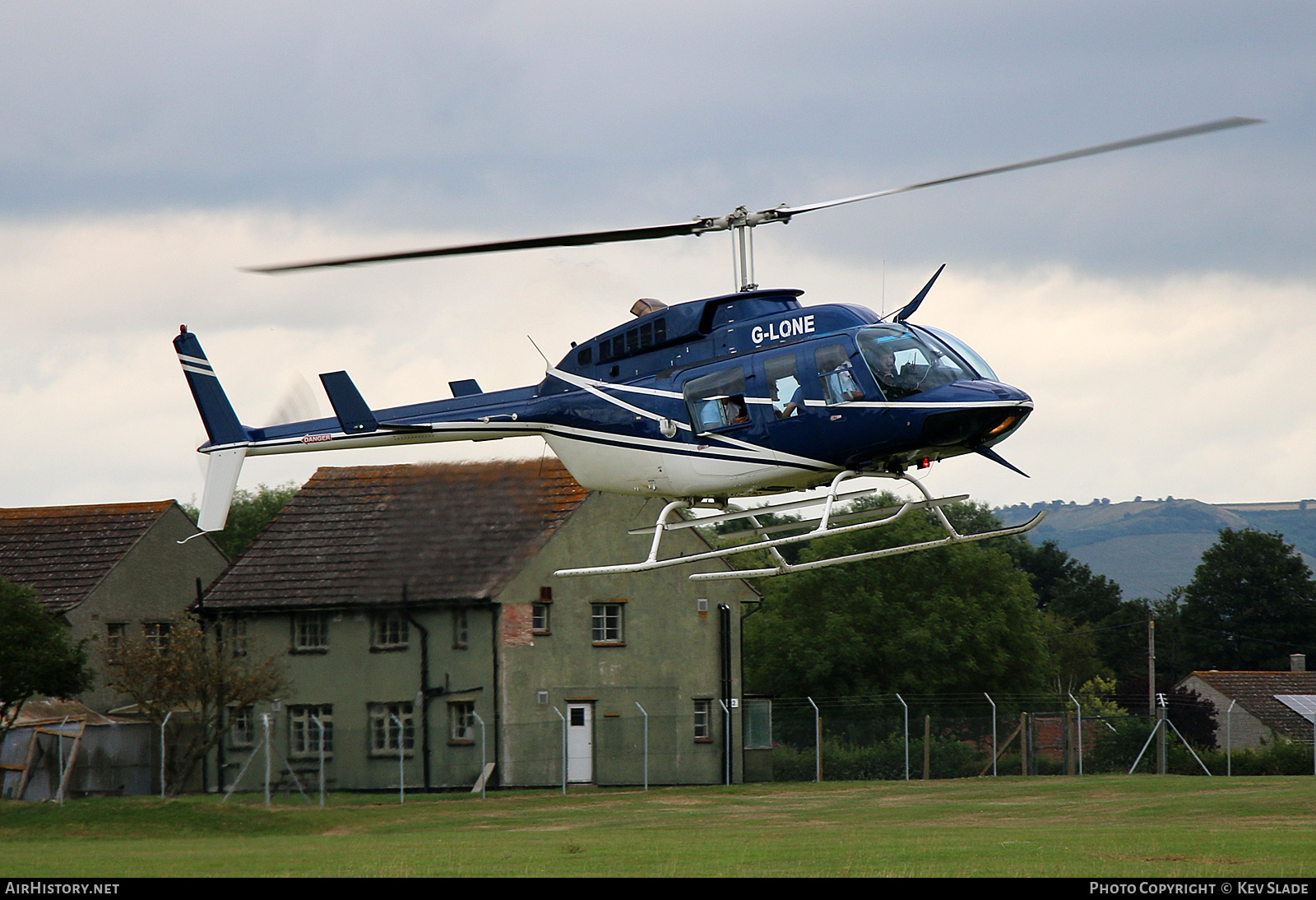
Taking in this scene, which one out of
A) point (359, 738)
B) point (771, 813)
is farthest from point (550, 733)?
point (771, 813)

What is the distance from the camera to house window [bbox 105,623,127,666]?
40.9 metres

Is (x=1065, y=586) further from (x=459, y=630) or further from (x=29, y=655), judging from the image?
(x=29, y=655)

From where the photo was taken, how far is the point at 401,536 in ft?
123

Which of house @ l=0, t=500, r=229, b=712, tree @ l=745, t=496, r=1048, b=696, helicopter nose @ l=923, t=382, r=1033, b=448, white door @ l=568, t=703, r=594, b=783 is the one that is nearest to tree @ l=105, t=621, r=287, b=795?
house @ l=0, t=500, r=229, b=712

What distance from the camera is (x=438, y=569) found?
38.1m

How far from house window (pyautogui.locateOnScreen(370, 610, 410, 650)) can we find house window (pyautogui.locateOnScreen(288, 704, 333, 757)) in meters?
2.33

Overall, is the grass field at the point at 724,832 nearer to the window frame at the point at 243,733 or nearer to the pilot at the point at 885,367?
the window frame at the point at 243,733

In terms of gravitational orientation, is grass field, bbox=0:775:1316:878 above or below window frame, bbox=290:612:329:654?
below

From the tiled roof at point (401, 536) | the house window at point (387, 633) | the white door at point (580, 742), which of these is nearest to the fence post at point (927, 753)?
the white door at point (580, 742)

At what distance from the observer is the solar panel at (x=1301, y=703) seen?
62.7 meters

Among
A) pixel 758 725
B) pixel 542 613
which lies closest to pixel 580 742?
pixel 542 613

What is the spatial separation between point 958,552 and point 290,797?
3515cm

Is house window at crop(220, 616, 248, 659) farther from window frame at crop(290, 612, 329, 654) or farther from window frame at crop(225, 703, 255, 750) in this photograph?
window frame at crop(225, 703, 255, 750)

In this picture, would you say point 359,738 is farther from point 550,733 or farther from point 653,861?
point 653,861
